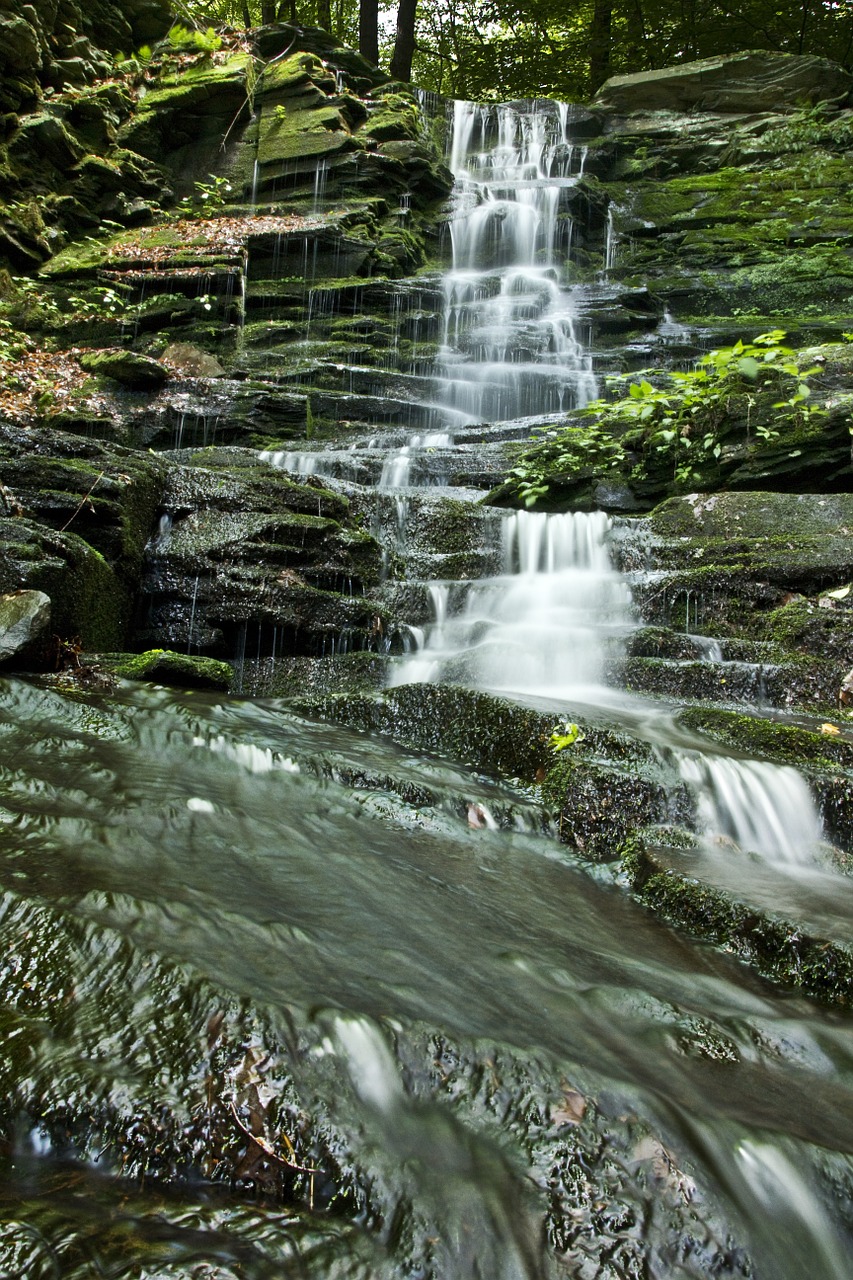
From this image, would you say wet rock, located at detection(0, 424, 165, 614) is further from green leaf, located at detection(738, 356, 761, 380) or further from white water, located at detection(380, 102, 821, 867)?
green leaf, located at detection(738, 356, 761, 380)

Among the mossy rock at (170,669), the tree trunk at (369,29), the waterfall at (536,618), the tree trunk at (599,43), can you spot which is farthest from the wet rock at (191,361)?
the tree trunk at (599,43)

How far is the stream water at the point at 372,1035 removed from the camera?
4.65 feet

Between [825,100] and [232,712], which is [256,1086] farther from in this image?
[825,100]

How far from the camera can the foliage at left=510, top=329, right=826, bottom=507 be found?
25.1ft

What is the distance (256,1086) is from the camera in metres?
1.56

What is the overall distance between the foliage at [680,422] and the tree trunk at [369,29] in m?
16.9

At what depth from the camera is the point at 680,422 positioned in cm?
816

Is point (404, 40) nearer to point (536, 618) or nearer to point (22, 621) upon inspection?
point (536, 618)

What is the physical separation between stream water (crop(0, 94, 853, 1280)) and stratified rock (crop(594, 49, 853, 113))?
2021 cm

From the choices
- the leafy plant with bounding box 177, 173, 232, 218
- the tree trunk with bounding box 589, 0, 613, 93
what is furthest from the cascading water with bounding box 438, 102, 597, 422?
the leafy plant with bounding box 177, 173, 232, 218

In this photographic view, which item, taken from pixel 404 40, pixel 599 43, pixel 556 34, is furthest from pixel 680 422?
pixel 556 34

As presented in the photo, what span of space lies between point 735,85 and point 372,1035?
74.5ft

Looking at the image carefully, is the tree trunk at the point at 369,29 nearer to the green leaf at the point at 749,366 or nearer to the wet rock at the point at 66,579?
the green leaf at the point at 749,366

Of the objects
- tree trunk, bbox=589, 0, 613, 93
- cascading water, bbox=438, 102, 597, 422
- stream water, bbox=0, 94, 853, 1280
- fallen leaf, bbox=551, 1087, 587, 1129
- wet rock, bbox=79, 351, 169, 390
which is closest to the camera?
stream water, bbox=0, 94, 853, 1280
